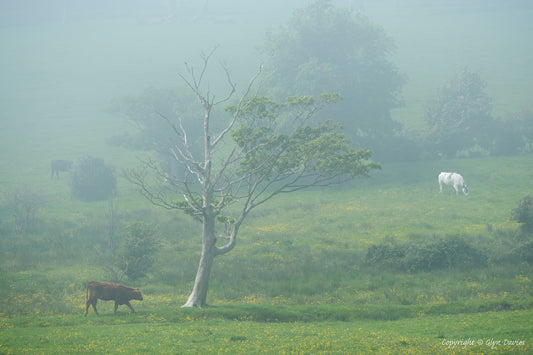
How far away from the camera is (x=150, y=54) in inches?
5123

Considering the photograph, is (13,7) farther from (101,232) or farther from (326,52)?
(101,232)

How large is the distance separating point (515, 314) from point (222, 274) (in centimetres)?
1685

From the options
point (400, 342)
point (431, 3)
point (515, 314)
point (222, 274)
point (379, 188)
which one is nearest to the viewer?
point (400, 342)

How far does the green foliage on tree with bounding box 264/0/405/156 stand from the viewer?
214 ft

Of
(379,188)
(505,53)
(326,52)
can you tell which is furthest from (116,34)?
(379,188)

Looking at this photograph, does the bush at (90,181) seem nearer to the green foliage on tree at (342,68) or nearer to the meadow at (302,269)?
the meadow at (302,269)

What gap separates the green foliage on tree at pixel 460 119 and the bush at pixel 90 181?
1720 inches

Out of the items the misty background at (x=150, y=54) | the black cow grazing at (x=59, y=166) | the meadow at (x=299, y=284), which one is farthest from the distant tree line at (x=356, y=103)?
the meadow at (x=299, y=284)

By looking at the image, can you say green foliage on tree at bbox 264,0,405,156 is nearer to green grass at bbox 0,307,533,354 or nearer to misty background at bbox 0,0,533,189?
misty background at bbox 0,0,533,189

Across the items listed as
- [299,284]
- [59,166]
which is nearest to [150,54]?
[59,166]

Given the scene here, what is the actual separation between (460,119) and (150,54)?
8957 centimetres

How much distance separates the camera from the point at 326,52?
230 ft

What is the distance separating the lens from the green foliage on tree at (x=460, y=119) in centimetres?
6631

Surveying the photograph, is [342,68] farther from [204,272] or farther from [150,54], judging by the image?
[150,54]
